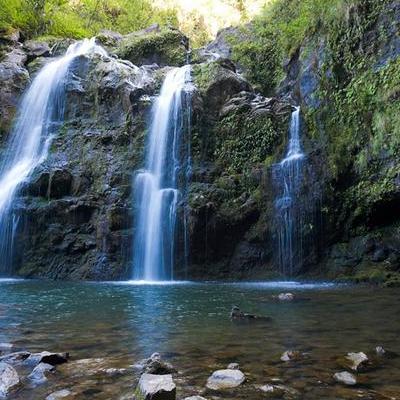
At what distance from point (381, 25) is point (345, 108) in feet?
8.98

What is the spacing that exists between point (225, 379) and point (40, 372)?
5.30ft

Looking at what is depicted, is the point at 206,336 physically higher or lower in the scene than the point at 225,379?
higher

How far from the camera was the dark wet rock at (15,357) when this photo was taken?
14.8 feet

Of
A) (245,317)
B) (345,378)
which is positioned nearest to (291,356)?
(345,378)

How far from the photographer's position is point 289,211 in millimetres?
14422

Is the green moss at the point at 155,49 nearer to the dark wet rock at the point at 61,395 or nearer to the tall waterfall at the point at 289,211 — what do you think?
the tall waterfall at the point at 289,211

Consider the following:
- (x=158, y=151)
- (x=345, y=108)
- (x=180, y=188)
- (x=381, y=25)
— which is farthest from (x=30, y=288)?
(x=381, y=25)

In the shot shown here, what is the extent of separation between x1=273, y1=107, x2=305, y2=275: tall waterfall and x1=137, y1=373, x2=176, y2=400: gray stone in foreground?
35.7 feet

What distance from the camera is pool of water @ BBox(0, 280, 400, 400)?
3.88 meters

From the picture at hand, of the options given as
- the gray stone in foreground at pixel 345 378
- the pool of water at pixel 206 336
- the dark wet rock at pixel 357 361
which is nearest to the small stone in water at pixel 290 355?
the pool of water at pixel 206 336

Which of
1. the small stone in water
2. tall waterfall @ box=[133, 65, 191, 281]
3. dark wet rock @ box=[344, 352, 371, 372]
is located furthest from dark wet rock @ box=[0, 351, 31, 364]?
tall waterfall @ box=[133, 65, 191, 281]

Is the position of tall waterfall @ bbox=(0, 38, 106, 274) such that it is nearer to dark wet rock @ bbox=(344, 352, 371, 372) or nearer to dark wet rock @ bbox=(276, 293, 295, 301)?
dark wet rock @ bbox=(276, 293, 295, 301)

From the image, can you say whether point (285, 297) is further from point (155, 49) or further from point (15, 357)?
point (155, 49)

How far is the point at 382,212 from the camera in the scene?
13.6m
